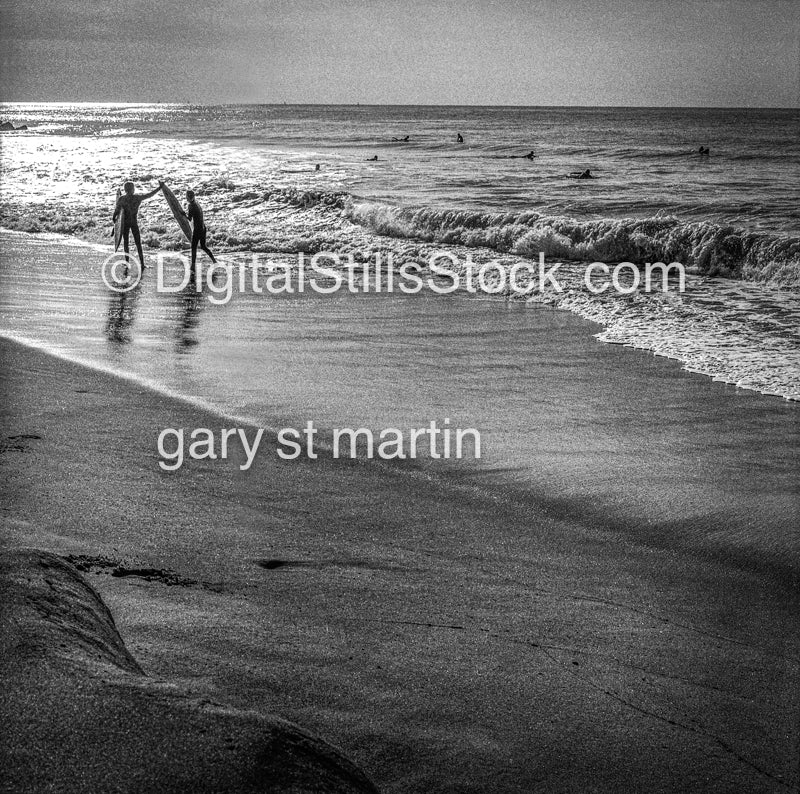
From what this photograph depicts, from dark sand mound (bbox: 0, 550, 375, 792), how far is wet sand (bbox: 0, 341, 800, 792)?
305 mm

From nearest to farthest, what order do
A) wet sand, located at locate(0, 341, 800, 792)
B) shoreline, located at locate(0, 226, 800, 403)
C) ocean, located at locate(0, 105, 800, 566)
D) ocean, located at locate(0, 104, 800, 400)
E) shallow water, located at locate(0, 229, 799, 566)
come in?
wet sand, located at locate(0, 341, 800, 792) → shallow water, located at locate(0, 229, 799, 566) → ocean, located at locate(0, 105, 800, 566) → shoreline, located at locate(0, 226, 800, 403) → ocean, located at locate(0, 104, 800, 400)

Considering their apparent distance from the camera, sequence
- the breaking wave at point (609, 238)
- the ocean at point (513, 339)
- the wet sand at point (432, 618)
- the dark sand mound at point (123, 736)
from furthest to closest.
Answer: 1. the breaking wave at point (609, 238)
2. the ocean at point (513, 339)
3. the wet sand at point (432, 618)
4. the dark sand mound at point (123, 736)

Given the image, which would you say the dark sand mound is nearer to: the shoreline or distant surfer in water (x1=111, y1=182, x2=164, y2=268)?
the shoreline

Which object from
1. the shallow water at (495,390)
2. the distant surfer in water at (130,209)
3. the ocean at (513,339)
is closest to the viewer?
the shallow water at (495,390)

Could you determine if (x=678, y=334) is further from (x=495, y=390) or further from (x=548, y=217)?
(x=548, y=217)

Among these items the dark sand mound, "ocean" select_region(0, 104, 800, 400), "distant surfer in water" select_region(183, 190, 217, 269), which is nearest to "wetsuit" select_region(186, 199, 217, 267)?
"distant surfer in water" select_region(183, 190, 217, 269)

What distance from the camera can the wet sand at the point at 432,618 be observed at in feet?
7.87

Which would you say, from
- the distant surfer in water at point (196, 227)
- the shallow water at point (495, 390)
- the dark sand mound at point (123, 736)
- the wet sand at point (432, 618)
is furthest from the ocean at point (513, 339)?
the dark sand mound at point (123, 736)

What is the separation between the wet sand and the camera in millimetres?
2398

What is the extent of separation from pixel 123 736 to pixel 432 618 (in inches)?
57.4

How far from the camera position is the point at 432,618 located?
10.1 ft

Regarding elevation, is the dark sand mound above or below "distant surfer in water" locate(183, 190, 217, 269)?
below

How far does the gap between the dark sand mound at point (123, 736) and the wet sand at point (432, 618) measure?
31 cm

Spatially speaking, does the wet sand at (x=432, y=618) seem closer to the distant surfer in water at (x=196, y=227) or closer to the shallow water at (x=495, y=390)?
the shallow water at (x=495, y=390)
